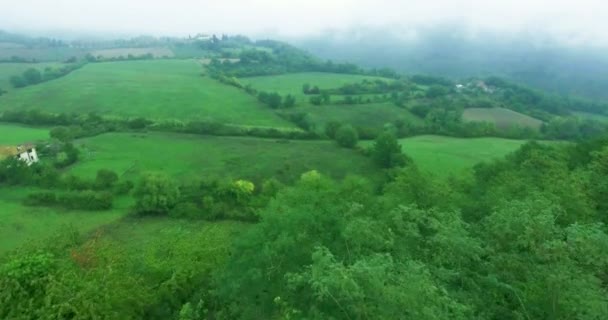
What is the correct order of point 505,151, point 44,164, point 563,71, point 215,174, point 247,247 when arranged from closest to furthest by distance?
point 247,247 → point 44,164 → point 215,174 → point 505,151 → point 563,71

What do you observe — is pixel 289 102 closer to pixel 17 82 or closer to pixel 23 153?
pixel 23 153

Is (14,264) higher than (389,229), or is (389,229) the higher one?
(389,229)

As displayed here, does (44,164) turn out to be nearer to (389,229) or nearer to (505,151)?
(389,229)

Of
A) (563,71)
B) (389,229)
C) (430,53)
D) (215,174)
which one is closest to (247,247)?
(389,229)

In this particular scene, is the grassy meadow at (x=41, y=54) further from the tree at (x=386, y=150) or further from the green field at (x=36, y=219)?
the tree at (x=386, y=150)

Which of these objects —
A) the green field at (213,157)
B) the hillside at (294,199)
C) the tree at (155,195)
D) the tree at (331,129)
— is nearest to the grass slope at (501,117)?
the hillside at (294,199)

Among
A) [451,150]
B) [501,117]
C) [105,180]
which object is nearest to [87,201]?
[105,180]
